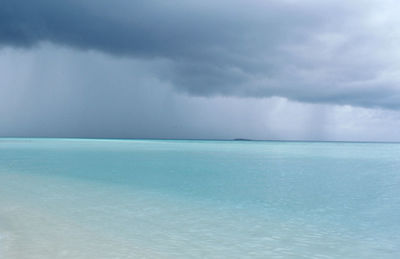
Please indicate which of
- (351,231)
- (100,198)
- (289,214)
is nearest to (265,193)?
(289,214)

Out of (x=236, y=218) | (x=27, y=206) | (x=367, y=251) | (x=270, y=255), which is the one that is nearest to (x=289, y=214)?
(x=236, y=218)

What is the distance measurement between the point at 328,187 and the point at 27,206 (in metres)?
12.1

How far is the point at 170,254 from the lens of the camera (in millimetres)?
5145

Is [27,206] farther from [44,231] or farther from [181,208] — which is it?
[181,208]

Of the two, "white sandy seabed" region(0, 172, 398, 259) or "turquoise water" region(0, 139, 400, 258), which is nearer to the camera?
"white sandy seabed" region(0, 172, 398, 259)

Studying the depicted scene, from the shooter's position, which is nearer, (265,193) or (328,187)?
(265,193)

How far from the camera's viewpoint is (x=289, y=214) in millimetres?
8430

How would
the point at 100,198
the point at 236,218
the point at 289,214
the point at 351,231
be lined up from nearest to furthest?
1. the point at 351,231
2. the point at 236,218
3. the point at 289,214
4. the point at 100,198

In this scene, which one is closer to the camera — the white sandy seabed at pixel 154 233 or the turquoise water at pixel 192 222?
the white sandy seabed at pixel 154 233

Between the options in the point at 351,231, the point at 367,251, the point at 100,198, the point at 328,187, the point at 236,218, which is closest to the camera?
the point at 367,251

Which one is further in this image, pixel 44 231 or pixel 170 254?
pixel 44 231

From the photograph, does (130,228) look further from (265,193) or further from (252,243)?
(265,193)

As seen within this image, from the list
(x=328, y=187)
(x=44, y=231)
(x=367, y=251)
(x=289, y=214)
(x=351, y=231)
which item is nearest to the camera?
(x=367, y=251)

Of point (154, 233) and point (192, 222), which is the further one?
point (192, 222)
